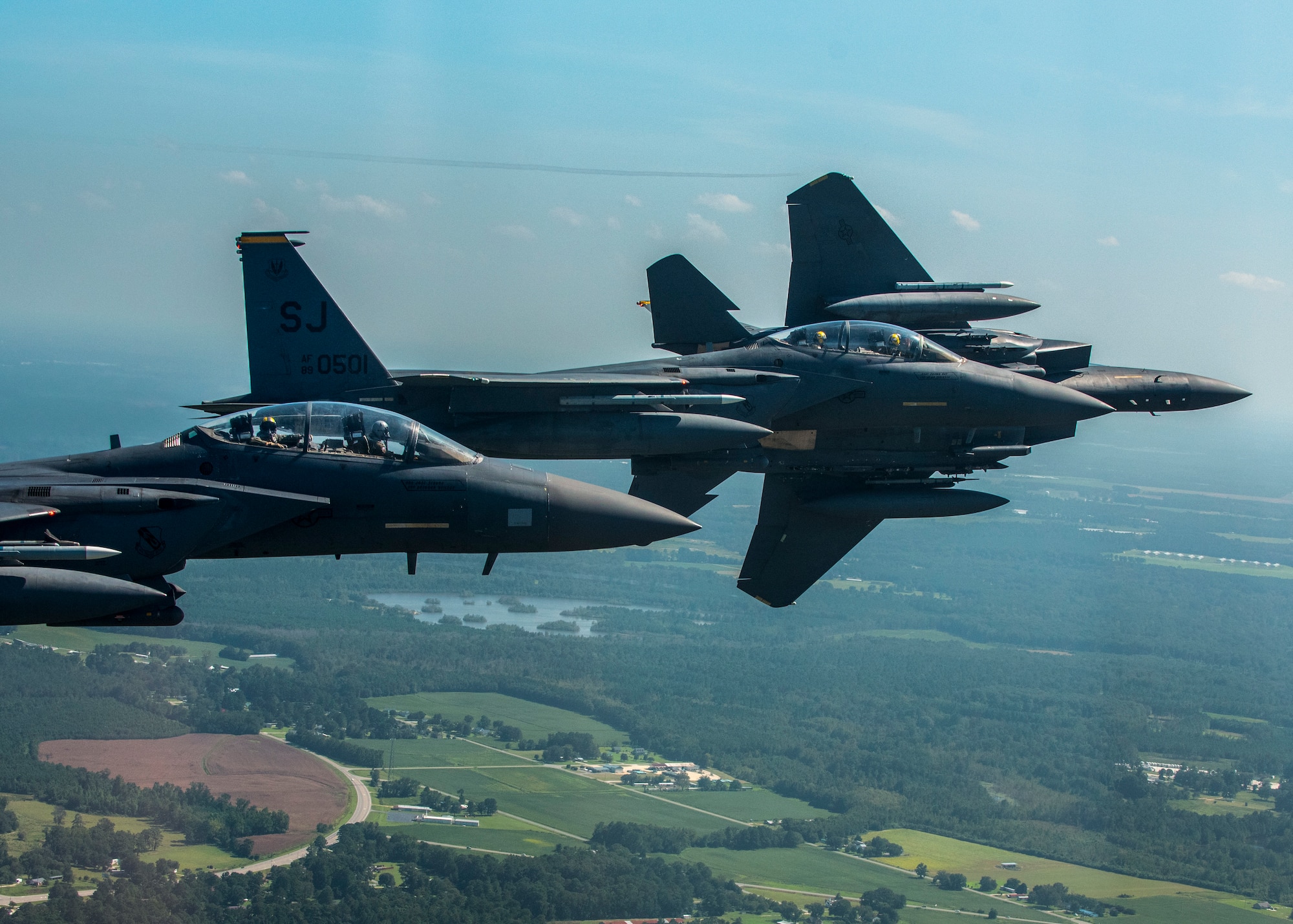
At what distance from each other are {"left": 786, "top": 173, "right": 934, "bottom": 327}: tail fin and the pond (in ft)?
264

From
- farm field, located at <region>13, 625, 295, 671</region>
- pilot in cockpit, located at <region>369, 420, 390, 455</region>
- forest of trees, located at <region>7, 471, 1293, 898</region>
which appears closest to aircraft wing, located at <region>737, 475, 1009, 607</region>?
pilot in cockpit, located at <region>369, 420, 390, 455</region>

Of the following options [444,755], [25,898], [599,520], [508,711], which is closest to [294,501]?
[599,520]

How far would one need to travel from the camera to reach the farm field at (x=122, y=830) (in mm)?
48516

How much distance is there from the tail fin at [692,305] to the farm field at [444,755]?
1871 inches

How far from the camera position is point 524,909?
155 ft

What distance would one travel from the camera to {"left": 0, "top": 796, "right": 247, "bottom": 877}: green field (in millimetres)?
48531

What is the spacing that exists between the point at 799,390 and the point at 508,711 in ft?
204

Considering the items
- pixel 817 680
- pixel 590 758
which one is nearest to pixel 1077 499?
pixel 817 680

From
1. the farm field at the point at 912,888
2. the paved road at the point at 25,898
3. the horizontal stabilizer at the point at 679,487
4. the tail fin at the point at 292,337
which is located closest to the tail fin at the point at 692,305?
the horizontal stabilizer at the point at 679,487

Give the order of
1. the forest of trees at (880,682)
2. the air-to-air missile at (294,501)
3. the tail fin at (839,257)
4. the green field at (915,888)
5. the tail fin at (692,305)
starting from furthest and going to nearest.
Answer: the forest of trees at (880,682) < the green field at (915,888) < the tail fin at (839,257) < the tail fin at (692,305) < the air-to-air missile at (294,501)

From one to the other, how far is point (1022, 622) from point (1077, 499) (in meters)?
69.8

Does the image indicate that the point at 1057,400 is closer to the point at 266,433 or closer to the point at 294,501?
the point at 294,501

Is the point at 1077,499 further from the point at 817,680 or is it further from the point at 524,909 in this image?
the point at 524,909

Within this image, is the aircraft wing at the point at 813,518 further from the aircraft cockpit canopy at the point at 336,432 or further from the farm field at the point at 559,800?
the farm field at the point at 559,800
